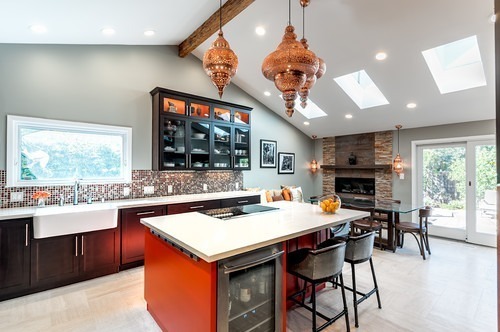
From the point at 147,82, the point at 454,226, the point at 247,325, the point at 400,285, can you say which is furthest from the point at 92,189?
the point at 454,226

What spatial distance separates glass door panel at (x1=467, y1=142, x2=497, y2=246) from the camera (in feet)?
15.0

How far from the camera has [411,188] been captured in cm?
557

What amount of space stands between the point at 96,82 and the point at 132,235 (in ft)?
7.68

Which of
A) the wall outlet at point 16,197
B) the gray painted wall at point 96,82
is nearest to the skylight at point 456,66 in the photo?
the gray painted wall at point 96,82

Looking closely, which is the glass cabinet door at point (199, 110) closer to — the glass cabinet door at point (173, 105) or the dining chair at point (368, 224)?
the glass cabinet door at point (173, 105)

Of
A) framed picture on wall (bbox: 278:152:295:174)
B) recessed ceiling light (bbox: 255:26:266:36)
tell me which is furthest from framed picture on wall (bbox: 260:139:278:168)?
recessed ceiling light (bbox: 255:26:266:36)

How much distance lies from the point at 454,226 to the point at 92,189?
22.2 ft

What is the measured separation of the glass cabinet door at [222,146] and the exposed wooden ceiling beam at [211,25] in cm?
148

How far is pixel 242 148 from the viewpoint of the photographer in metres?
5.32

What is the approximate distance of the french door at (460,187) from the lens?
15.2 ft

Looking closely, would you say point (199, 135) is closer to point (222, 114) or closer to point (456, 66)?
point (222, 114)

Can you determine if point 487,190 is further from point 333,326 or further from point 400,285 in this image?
point 333,326

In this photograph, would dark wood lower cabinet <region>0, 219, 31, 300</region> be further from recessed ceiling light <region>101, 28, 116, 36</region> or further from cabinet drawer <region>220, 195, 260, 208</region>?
cabinet drawer <region>220, 195, 260, 208</region>

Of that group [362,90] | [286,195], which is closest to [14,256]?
[286,195]
